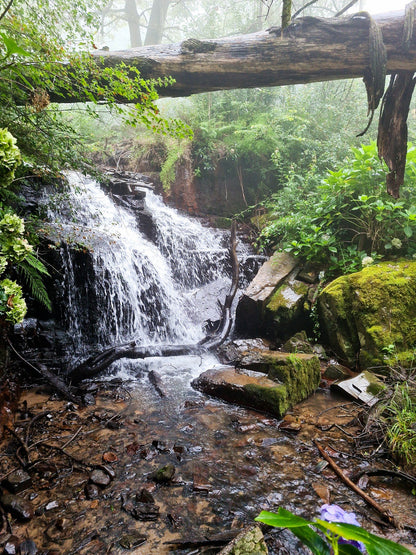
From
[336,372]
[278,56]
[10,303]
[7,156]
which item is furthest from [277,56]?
[336,372]

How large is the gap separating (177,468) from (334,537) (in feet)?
7.08

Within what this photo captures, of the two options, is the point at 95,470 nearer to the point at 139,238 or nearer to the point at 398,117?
the point at 398,117

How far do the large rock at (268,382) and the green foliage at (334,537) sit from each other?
2.70 m

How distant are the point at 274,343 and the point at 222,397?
199cm

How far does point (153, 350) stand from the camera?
5.15 meters

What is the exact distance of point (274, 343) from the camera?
5.55 m

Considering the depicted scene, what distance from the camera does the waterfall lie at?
5.23 meters

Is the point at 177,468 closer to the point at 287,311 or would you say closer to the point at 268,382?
the point at 268,382

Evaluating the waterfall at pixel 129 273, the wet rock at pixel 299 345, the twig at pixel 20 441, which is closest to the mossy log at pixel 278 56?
the waterfall at pixel 129 273

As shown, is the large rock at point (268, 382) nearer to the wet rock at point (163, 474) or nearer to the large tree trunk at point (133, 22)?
the wet rock at point (163, 474)

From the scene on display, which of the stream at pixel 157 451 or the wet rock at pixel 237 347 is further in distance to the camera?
the wet rock at pixel 237 347

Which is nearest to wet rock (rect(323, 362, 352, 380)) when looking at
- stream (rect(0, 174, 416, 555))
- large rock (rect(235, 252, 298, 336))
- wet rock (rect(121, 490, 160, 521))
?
stream (rect(0, 174, 416, 555))

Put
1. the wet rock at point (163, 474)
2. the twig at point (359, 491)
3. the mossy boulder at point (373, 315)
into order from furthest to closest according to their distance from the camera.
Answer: the mossy boulder at point (373, 315) < the wet rock at point (163, 474) < the twig at point (359, 491)

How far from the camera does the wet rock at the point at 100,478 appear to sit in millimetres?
2379
